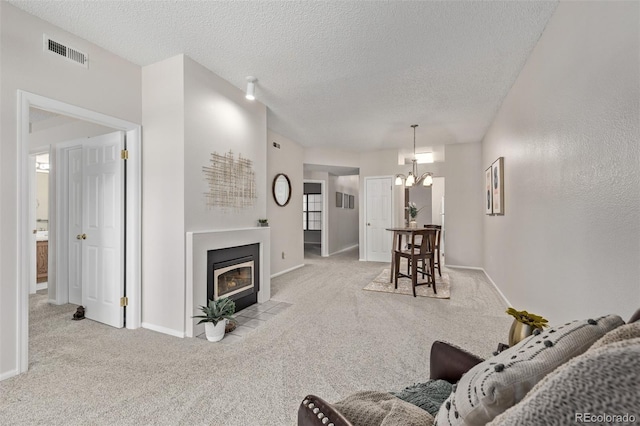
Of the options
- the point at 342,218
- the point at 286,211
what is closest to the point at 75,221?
the point at 286,211

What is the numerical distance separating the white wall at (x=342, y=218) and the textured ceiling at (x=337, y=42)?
4.52 meters

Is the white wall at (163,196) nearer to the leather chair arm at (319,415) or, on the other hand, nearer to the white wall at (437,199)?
the leather chair arm at (319,415)

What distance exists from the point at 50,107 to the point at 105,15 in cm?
84

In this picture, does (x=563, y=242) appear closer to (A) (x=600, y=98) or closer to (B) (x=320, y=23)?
(A) (x=600, y=98)

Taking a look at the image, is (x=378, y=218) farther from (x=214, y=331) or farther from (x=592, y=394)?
(x=592, y=394)

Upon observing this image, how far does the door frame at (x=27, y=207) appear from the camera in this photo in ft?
6.80

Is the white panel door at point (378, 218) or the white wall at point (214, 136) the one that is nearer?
the white wall at point (214, 136)

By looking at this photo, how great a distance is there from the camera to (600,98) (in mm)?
1523

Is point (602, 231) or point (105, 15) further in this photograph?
point (105, 15)

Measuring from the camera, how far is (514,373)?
0.58m

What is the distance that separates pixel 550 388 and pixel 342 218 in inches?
342

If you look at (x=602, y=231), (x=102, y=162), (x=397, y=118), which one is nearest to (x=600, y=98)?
(x=602, y=231)

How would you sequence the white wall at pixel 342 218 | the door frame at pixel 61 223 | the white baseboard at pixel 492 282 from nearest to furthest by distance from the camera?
the door frame at pixel 61 223, the white baseboard at pixel 492 282, the white wall at pixel 342 218

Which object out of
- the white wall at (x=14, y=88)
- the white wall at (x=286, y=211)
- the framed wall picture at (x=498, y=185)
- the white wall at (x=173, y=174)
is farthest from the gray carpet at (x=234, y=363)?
the white wall at (x=286, y=211)
